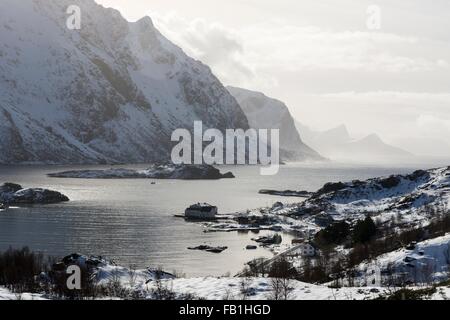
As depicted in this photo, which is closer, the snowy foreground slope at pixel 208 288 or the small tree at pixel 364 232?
the snowy foreground slope at pixel 208 288

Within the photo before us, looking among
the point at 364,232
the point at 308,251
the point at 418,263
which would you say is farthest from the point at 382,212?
the point at 418,263

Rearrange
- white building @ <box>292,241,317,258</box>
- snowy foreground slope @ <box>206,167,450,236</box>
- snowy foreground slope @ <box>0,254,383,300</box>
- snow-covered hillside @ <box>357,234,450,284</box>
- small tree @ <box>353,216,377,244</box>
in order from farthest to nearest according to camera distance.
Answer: snowy foreground slope @ <box>206,167,450,236</box> → small tree @ <box>353,216,377,244</box> → white building @ <box>292,241,317,258</box> → snow-covered hillside @ <box>357,234,450,284</box> → snowy foreground slope @ <box>0,254,383,300</box>

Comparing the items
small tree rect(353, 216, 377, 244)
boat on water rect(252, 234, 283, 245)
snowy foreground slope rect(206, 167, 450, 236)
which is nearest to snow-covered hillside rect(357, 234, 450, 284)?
small tree rect(353, 216, 377, 244)

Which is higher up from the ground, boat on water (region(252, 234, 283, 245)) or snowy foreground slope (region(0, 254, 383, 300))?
boat on water (region(252, 234, 283, 245))

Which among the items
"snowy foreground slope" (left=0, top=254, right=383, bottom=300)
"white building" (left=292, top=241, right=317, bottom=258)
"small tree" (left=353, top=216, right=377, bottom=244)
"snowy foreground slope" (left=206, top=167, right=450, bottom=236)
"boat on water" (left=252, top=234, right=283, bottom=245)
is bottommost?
"snowy foreground slope" (left=0, top=254, right=383, bottom=300)

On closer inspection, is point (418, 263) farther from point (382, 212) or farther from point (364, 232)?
point (382, 212)

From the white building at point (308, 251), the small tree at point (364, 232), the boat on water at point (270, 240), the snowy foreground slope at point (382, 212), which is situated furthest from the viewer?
the boat on water at point (270, 240)

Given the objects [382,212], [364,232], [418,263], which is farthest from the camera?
[382,212]

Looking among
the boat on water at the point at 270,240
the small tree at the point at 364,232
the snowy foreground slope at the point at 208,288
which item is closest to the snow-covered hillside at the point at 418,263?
the snowy foreground slope at the point at 208,288

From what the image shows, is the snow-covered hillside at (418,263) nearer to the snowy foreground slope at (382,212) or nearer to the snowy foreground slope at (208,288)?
the snowy foreground slope at (208,288)

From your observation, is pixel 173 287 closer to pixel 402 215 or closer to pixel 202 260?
pixel 202 260

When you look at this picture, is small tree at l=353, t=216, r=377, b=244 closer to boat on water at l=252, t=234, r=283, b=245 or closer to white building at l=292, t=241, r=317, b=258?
white building at l=292, t=241, r=317, b=258
